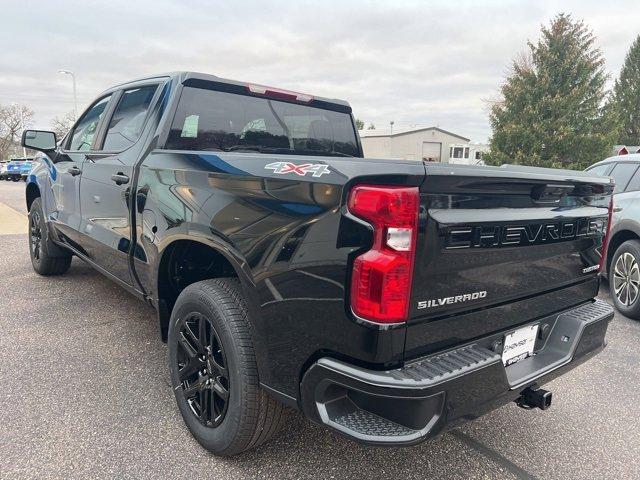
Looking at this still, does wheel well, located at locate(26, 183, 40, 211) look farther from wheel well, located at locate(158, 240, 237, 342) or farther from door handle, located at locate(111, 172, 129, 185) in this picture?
wheel well, located at locate(158, 240, 237, 342)

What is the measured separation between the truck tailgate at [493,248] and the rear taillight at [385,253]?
0.05 meters

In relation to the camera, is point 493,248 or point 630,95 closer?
point 493,248

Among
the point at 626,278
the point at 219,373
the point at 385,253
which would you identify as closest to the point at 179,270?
the point at 219,373

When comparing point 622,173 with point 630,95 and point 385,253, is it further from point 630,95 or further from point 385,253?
point 630,95

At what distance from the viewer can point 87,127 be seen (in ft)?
13.3

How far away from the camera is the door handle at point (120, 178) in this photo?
2921mm

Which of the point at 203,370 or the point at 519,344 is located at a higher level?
the point at 519,344

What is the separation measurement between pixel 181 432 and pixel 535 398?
174 cm

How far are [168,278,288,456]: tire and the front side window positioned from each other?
2.15 m

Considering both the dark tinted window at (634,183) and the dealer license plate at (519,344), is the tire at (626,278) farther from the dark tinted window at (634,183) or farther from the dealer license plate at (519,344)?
the dealer license plate at (519,344)

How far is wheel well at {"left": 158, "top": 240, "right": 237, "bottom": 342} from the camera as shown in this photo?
103 inches

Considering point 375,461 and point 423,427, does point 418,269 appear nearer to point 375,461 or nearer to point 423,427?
point 423,427

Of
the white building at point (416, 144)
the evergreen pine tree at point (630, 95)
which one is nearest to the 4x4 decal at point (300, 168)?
the white building at point (416, 144)

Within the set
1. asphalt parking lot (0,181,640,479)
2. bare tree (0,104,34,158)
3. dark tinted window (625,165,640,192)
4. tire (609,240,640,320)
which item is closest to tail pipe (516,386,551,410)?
asphalt parking lot (0,181,640,479)
